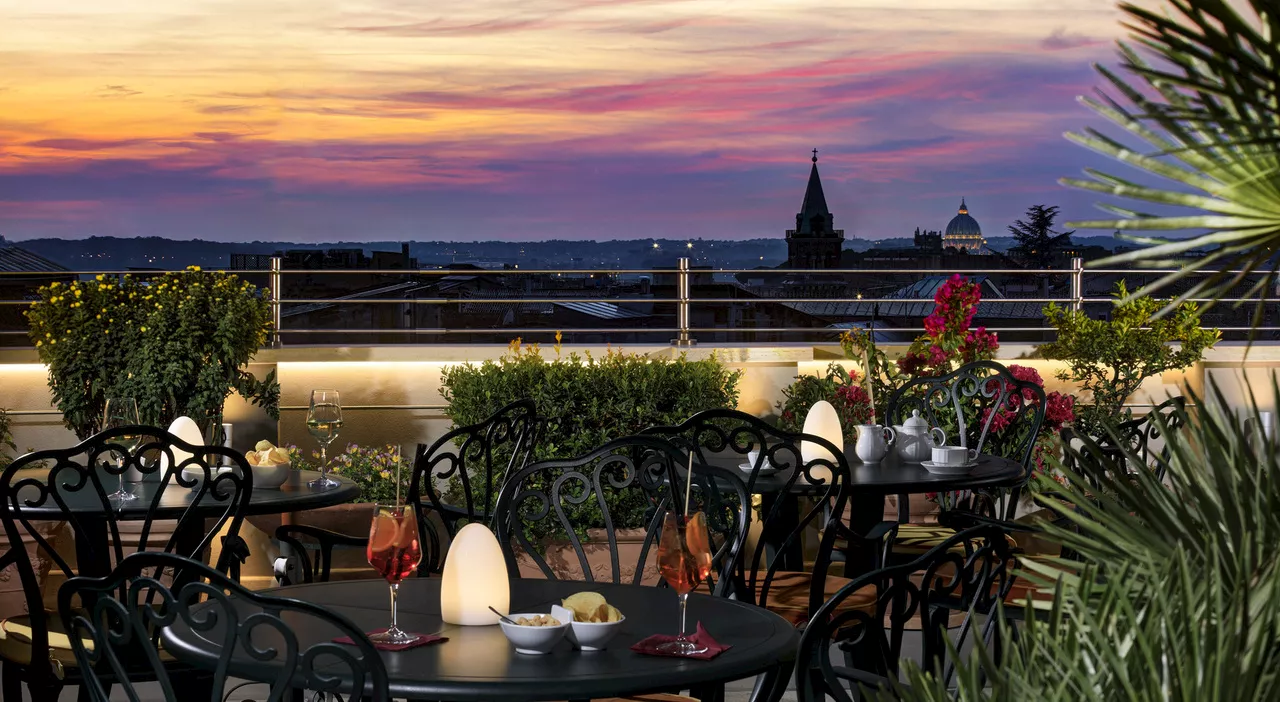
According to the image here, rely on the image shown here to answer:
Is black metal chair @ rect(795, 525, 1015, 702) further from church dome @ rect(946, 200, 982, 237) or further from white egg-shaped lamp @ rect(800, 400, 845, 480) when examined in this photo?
church dome @ rect(946, 200, 982, 237)

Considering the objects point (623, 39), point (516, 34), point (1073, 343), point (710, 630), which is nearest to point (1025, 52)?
point (623, 39)

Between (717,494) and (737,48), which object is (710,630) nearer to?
(717,494)

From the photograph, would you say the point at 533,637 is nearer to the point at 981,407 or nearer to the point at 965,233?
the point at 981,407

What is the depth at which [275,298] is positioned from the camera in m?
7.50

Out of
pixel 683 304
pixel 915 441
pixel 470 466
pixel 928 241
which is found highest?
pixel 928 241

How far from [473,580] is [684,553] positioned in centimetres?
37

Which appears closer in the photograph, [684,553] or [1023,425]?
[684,553]

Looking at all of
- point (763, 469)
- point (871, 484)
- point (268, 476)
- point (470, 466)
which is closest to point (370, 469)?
point (470, 466)

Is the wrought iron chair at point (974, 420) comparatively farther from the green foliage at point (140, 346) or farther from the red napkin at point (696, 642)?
the green foliage at point (140, 346)

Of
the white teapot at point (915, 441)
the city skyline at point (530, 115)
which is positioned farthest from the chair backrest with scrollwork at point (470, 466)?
the city skyline at point (530, 115)

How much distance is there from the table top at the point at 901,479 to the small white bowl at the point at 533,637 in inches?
70.9

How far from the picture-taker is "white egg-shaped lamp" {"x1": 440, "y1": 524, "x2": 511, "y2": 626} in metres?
2.37

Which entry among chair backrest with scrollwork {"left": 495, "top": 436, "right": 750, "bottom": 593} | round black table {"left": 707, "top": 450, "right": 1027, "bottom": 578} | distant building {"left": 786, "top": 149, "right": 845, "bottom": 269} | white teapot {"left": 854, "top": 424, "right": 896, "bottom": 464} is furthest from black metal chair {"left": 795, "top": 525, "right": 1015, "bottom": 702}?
distant building {"left": 786, "top": 149, "right": 845, "bottom": 269}

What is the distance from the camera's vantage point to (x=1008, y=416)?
639 cm
